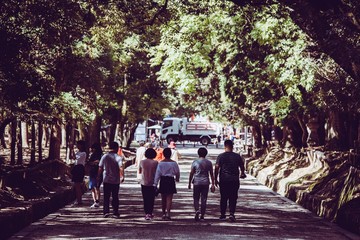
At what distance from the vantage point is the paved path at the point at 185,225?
12.6 metres

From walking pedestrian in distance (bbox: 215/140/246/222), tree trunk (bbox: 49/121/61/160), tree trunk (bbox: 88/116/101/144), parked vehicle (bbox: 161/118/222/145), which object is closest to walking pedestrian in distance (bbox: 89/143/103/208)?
walking pedestrian in distance (bbox: 215/140/246/222)

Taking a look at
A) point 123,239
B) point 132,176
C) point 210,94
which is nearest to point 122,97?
point 210,94

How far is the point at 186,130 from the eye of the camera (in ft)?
299

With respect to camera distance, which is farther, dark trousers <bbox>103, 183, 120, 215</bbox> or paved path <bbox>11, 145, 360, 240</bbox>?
dark trousers <bbox>103, 183, 120, 215</bbox>

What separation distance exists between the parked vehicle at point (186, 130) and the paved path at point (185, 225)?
7073cm

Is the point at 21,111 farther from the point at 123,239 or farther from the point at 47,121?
the point at 123,239

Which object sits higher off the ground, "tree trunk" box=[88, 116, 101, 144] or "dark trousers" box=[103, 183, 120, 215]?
"tree trunk" box=[88, 116, 101, 144]

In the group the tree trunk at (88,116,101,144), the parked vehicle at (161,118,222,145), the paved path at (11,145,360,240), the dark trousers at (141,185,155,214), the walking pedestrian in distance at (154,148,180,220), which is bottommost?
the paved path at (11,145,360,240)

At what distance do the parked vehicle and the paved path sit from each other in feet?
232

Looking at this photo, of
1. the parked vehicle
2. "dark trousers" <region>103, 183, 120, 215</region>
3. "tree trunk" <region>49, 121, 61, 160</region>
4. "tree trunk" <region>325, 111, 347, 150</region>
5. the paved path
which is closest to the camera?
the paved path

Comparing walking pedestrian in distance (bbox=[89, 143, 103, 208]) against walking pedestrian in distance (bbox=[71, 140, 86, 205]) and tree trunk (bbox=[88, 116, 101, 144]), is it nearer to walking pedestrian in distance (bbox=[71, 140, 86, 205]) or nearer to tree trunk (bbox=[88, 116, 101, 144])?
walking pedestrian in distance (bbox=[71, 140, 86, 205])

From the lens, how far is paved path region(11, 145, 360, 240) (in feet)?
41.4

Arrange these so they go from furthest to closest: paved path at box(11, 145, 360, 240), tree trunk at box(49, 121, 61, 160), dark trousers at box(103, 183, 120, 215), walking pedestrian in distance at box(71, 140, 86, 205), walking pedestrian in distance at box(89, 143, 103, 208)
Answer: tree trunk at box(49, 121, 61, 160)
walking pedestrian in distance at box(71, 140, 86, 205)
walking pedestrian in distance at box(89, 143, 103, 208)
dark trousers at box(103, 183, 120, 215)
paved path at box(11, 145, 360, 240)

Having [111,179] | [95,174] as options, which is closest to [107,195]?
[111,179]
